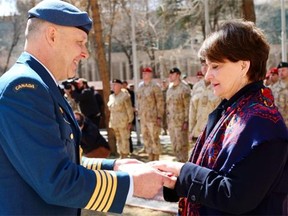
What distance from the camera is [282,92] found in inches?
324

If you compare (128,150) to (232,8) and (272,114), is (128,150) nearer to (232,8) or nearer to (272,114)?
(272,114)

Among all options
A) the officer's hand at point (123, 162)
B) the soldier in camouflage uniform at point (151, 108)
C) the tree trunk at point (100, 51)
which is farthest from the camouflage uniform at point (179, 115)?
the officer's hand at point (123, 162)

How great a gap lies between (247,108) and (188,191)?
1.49 feet

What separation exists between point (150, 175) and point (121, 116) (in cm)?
804

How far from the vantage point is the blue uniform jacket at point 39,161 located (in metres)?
1.73

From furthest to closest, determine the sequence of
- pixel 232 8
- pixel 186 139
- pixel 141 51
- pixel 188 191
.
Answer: pixel 141 51 < pixel 232 8 < pixel 186 139 < pixel 188 191

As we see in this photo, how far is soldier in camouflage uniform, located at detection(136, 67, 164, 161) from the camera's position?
9453mm

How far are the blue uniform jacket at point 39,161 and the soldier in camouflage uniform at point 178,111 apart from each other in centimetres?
691

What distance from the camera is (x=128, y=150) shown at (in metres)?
10.3

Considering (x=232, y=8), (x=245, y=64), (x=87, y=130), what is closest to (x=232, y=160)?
(x=245, y=64)

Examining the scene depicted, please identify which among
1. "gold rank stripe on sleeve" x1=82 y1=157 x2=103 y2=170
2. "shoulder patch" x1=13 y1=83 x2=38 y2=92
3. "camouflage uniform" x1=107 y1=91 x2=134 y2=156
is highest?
"shoulder patch" x1=13 y1=83 x2=38 y2=92

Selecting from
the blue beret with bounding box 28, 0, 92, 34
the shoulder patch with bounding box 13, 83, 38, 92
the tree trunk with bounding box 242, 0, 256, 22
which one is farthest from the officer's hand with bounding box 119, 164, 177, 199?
the tree trunk with bounding box 242, 0, 256, 22

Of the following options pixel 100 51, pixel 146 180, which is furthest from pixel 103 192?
pixel 100 51

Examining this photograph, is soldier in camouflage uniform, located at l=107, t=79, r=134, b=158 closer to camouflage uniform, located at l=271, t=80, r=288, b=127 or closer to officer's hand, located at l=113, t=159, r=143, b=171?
camouflage uniform, located at l=271, t=80, r=288, b=127
